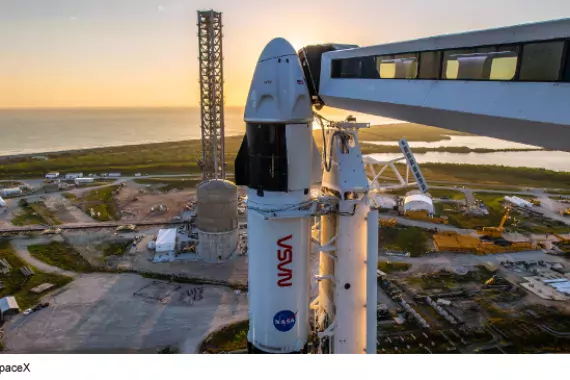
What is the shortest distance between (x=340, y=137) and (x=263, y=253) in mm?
3632

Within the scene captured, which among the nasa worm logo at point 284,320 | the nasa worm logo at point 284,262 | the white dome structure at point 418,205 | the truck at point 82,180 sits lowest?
the truck at point 82,180

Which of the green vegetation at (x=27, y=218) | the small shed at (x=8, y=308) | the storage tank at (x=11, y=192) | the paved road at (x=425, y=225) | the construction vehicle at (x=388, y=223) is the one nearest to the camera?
the small shed at (x=8, y=308)

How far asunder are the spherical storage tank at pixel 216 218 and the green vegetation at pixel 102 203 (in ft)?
46.7

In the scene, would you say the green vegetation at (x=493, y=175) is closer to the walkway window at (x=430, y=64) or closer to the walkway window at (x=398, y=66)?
the walkway window at (x=398, y=66)

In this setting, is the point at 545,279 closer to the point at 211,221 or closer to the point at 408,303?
the point at 408,303

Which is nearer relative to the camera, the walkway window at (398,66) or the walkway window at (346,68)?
the walkway window at (398,66)

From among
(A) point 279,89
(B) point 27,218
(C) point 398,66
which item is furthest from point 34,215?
(C) point 398,66

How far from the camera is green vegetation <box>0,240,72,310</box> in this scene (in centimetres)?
2225

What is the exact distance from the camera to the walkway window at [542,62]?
4.38 m

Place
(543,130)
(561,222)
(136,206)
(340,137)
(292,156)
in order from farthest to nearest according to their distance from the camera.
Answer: (136,206), (561,222), (340,137), (292,156), (543,130)

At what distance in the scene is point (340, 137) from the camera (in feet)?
33.5

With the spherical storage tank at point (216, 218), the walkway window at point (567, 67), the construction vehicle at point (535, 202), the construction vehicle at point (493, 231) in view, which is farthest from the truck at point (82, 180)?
the walkway window at point (567, 67)

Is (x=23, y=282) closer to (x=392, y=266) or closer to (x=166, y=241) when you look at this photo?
(x=166, y=241)

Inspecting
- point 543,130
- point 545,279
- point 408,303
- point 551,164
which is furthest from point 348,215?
point 551,164
